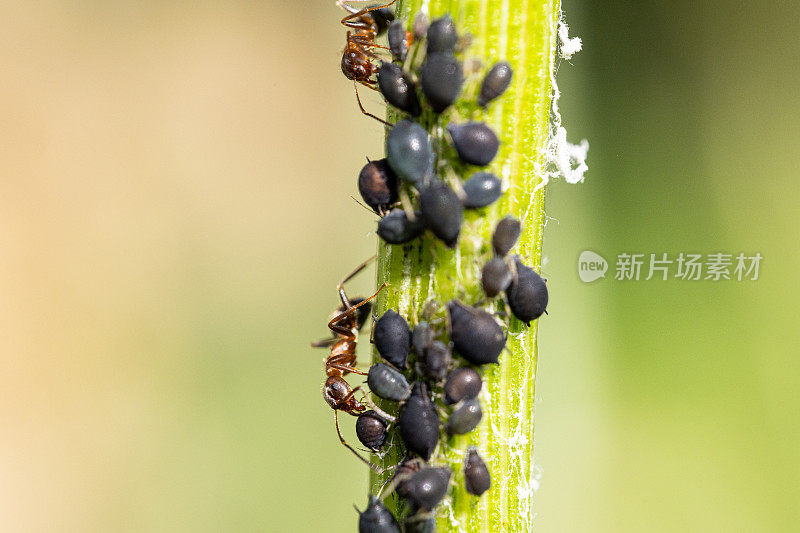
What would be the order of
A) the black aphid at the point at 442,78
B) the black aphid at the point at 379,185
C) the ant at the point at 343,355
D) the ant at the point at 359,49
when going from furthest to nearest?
the ant at the point at 343,355
the ant at the point at 359,49
the black aphid at the point at 379,185
the black aphid at the point at 442,78

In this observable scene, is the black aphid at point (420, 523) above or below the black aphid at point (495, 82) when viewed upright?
below

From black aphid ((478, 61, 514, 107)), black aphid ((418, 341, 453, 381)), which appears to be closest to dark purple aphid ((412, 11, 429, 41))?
black aphid ((478, 61, 514, 107))

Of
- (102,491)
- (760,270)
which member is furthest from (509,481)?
(102,491)

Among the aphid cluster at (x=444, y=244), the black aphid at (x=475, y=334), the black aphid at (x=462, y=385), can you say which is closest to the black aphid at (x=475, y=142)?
the aphid cluster at (x=444, y=244)

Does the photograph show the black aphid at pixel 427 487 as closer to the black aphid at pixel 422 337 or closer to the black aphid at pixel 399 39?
the black aphid at pixel 422 337

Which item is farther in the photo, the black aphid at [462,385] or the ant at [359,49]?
the ant at [359,49]

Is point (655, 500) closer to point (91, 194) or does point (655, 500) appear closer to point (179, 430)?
point (179, 430)
